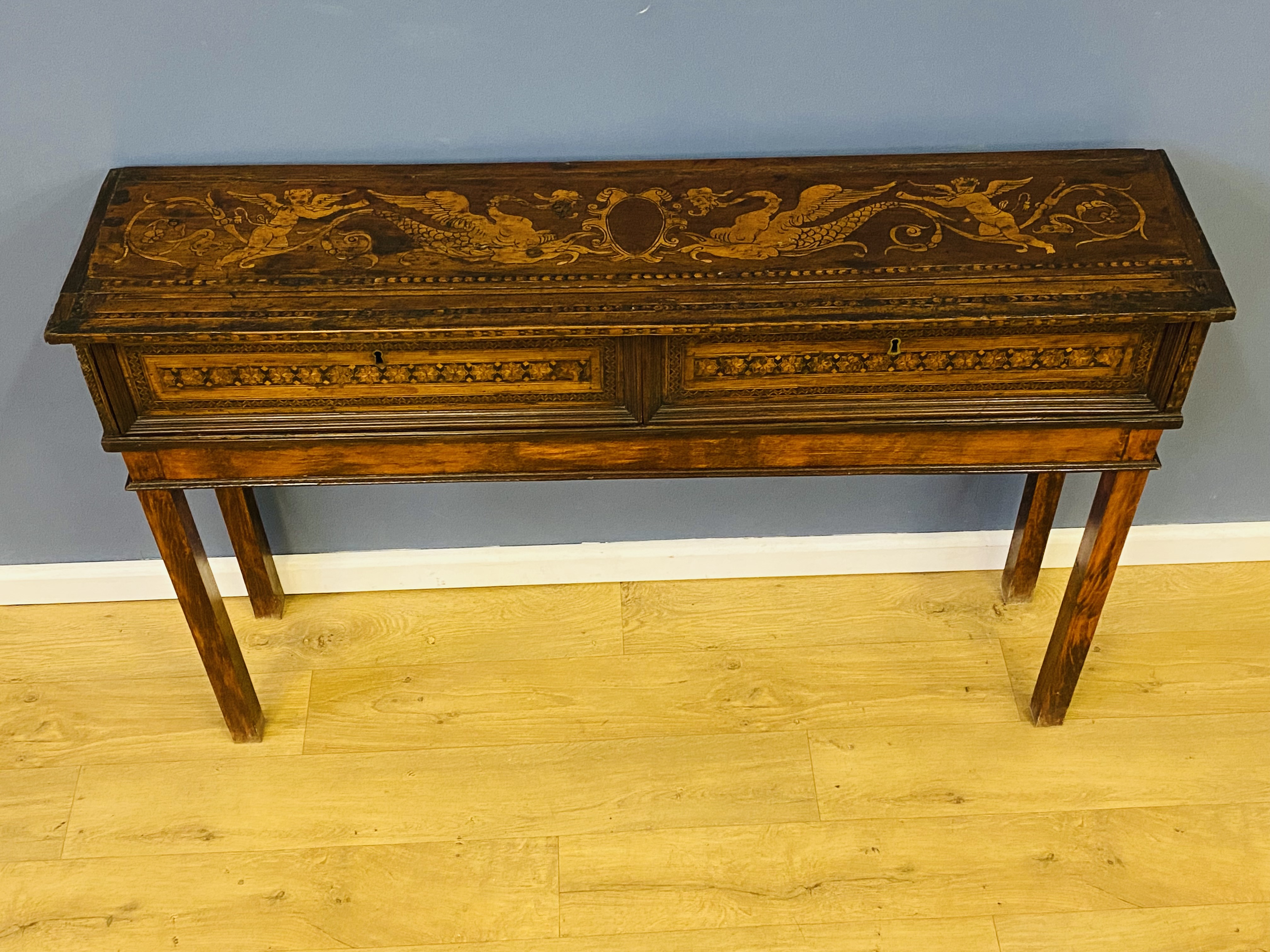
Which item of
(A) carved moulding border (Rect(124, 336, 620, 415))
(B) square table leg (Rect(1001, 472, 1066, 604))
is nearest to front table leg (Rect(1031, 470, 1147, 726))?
(B) square table leg (Rect(1001, 472, 1066, 604))

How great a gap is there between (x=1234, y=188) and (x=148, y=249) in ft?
5.15

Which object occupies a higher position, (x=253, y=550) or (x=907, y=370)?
(x=907, y=370)

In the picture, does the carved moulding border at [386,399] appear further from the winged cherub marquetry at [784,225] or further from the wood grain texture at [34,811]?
the wood grain texture at [34,811]

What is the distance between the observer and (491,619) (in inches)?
92.0

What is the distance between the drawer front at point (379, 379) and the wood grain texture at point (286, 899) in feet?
2.60

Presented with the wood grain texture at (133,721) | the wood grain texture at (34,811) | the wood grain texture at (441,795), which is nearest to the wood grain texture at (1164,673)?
the wood grain texture at (441,795)

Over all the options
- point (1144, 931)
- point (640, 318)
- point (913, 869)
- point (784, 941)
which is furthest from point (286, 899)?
point (1144, 931)

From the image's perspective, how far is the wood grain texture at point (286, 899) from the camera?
188 centimetres

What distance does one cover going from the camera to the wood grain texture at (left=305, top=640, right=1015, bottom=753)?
2.15 m

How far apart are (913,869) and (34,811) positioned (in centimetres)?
146

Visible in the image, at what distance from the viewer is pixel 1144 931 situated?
1863 millimetres

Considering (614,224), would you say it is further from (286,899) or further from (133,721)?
(133,721)

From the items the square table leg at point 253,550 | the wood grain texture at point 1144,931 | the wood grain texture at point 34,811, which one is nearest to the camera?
the wood grain texture at point 1144,931

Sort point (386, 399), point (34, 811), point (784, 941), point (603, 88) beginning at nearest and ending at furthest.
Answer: point (386, 399), point (603, 88), point (784, 941), point (34, 811)
